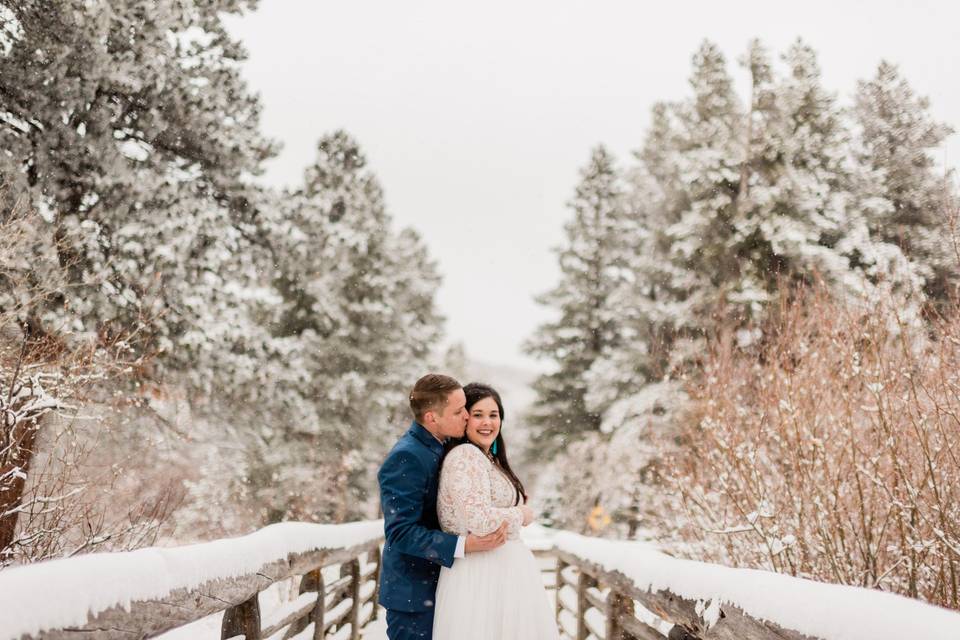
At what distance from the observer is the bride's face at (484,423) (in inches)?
147

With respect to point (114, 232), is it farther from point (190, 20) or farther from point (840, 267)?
point (840, 267)

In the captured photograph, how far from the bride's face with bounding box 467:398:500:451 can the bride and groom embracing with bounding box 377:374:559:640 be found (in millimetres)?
105

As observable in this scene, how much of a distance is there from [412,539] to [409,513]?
0.13 meters

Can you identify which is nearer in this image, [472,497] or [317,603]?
[472,497]

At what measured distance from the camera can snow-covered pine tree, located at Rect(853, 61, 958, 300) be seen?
Result: 14.0 m

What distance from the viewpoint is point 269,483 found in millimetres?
18609

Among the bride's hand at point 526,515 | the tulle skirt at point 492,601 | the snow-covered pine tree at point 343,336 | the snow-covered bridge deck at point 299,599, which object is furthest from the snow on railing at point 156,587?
the snow-covered pine tree at point 343,336

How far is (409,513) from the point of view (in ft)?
11.1

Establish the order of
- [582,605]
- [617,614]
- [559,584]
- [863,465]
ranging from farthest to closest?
1. [559,584]
2. [582,605]
3. [863,465]
4. [617,614]

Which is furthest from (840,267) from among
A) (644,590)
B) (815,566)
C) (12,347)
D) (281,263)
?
(12,347)

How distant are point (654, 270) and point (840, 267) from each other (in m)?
5.86

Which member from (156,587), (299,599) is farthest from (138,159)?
(156,587)

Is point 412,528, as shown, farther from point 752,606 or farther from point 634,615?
point 634,615

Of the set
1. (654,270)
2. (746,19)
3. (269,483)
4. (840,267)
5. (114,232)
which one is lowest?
(269,483)
